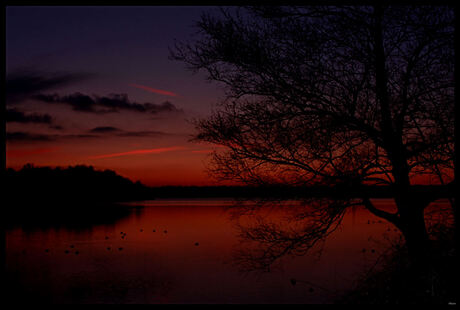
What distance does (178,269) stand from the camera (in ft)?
55.2

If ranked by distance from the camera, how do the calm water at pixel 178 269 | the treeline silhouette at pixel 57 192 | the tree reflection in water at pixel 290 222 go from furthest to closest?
the treeline silhouette at pixel 57 192, the calm water at pixel 178 269, the tree reflection in water at pixel 290 222

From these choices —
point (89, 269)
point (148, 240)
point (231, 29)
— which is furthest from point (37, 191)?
point (231, 29)

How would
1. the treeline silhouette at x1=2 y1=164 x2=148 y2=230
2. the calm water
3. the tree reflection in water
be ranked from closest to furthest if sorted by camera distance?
the tree reflection in water, the calm water, the treeline silhouette at x1=2 y1=164 x2=148 y2=230

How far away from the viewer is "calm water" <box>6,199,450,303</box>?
12953 mm

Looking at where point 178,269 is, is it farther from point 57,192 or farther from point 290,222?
point 57,192

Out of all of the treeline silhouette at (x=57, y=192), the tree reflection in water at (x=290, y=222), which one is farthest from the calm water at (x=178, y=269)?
the treeline silhouette at (x=57, y=192)

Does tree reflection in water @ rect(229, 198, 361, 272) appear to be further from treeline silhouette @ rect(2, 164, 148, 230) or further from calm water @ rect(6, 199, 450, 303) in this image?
treeline silhouette @ rect(2, 164, 148, 230)

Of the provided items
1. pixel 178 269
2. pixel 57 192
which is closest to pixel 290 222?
pixel 178 269

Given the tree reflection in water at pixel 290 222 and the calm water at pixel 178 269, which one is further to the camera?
the calm water at pixel 178 269

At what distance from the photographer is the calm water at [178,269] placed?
510 inches

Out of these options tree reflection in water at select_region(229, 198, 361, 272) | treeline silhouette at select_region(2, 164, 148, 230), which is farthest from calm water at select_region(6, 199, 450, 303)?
treeline silhouette at select_region(2, 164, 148, 230)

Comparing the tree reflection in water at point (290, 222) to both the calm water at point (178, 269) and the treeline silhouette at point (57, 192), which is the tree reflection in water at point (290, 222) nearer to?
the calm water at point (178, 269)

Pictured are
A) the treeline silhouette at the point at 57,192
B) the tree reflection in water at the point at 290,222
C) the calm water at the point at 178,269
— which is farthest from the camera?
the treeline silhouette at the point at 57,192

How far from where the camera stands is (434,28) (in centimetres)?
583
